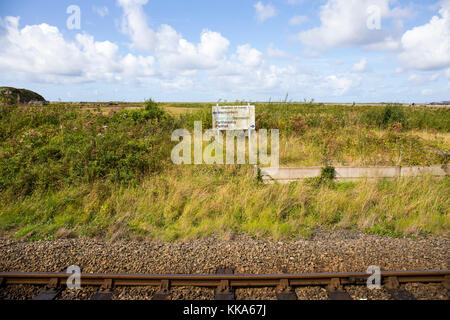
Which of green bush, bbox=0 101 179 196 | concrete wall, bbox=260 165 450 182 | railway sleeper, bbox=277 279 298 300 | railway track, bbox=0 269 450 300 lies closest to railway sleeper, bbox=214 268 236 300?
railway track, bbox=0 269 450 300

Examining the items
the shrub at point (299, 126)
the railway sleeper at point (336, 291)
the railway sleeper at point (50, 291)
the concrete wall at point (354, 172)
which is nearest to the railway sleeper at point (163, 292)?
the railway sleeper at point (50, 291)

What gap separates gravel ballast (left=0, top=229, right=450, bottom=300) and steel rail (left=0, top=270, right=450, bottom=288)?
0.32 feet

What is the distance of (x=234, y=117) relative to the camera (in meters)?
9.33

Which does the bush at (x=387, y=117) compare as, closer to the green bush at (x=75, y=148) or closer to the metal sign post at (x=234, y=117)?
the metal sign post at (x=234, y=117)

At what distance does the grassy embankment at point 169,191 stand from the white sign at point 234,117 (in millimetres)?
1813

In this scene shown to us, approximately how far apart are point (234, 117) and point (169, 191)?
12.0 feet

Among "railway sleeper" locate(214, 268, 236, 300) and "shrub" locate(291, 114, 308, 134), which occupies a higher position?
"shrub" locate(291, 114, 308, 134)

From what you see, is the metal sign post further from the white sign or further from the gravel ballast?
the gravel ballast

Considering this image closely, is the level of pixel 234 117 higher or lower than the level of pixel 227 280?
higher

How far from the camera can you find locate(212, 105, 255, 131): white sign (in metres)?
9.28

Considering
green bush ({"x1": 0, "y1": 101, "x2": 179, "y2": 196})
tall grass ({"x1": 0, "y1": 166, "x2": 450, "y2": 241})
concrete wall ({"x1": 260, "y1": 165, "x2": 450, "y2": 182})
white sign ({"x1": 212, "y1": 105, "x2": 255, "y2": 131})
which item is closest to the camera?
tall grass ({"x1": 0, "y1": 166, "x2": 450, "y2": 241})

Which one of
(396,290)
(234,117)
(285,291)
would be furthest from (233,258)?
(234,117)

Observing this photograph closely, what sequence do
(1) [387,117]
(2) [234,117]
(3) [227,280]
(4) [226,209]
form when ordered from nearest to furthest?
(3) [227,280] < (4) [226,209] < (2) [234,117] < (1) [387,117]

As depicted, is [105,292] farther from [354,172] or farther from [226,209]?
[354,172]
